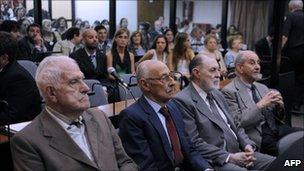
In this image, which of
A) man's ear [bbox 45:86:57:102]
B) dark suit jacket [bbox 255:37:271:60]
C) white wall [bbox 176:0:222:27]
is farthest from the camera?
white wall [bbox 176:0:222:27]

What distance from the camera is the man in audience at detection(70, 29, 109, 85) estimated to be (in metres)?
5.06

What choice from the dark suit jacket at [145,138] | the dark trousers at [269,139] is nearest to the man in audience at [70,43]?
the dark trousers at [269,139]

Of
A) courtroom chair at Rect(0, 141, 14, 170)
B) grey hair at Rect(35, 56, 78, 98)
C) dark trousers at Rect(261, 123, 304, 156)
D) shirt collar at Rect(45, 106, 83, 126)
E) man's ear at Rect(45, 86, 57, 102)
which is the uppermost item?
grey hair at Rect(35, 56, 78, 98)

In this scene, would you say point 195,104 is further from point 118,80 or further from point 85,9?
point 85,9

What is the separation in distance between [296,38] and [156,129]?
13.9ft

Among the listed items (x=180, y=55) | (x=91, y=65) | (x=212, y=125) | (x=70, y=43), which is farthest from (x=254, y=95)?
(x=70, y=43)

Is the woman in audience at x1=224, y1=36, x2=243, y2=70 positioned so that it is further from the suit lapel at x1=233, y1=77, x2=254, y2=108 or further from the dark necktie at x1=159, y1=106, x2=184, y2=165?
the dark necktie at x1=159, y1=106, x2=184, y2=165

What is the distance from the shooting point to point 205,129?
8.79 ft

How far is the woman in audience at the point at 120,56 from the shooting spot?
5367 mm

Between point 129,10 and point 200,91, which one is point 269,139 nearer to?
point 200,91

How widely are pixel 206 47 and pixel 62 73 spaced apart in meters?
4.69

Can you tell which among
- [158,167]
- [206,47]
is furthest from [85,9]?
[158,167]

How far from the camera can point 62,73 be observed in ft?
6.17

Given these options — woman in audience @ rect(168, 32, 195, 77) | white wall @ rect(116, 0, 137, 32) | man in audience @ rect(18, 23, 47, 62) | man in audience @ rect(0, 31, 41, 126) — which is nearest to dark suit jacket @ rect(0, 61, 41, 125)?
man in audience @ rect(0, 31, 41, 126)
